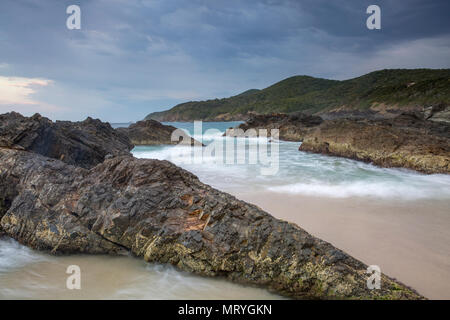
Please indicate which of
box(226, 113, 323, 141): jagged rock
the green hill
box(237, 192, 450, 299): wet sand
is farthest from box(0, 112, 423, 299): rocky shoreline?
the green hill

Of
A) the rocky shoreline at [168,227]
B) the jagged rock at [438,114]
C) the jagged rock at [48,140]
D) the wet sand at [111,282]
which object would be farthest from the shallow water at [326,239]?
the jagged rock at [438,114]

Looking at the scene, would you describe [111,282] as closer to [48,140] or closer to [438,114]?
[48,140]

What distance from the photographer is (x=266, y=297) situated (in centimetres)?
248

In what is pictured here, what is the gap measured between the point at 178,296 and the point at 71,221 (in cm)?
163

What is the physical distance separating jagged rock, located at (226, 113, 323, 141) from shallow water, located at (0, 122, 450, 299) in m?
12.8

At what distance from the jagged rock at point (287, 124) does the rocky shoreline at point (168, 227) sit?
17709 mm

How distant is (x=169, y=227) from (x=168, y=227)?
0.01 meters

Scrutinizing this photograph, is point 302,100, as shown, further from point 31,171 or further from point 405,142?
point 31,171

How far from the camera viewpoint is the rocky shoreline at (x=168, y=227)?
99.7 inches

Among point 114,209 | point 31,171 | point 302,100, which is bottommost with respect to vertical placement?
point 114,209

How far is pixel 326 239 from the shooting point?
3.78 metres

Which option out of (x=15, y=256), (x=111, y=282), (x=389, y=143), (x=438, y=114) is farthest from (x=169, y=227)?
(x=438, y=114)
